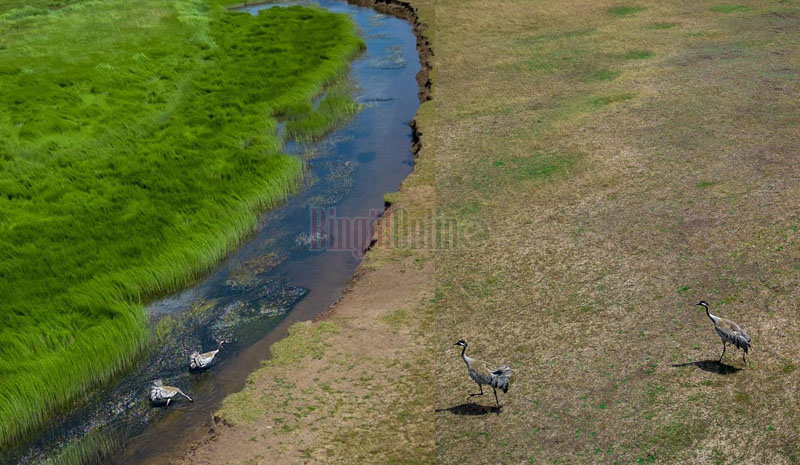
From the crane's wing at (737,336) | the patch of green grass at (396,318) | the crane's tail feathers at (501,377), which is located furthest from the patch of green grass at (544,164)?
the crane's tail feathers at (501,377)

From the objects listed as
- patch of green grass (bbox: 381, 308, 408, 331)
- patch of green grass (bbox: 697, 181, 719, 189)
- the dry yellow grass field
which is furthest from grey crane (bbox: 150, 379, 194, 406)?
patch of green grass (bbox: 697, 181, 719, 189)

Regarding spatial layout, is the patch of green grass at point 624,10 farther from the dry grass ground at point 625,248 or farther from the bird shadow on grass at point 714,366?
the bird shadow on grass at point 714,366

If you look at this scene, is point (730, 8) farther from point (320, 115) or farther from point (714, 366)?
point (714, 366)

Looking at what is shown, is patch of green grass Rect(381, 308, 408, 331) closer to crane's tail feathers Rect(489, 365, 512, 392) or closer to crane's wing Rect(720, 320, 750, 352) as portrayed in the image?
crane's tail feathers Rect(489, 365, 512, 392)

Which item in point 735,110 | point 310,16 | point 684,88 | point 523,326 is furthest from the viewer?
point 310,16

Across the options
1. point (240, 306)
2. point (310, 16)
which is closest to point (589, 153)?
point (240, 306)

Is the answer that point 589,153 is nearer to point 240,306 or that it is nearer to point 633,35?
point 240,306
